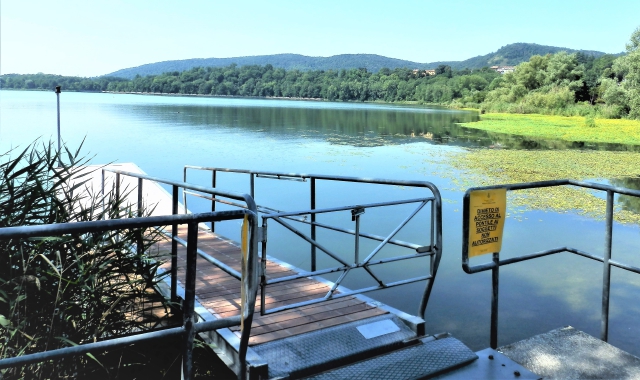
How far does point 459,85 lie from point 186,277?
104 meters

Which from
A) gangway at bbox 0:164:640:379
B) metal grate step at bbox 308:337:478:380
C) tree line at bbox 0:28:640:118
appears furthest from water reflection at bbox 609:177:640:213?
tree line at bbox 0:28:640:118

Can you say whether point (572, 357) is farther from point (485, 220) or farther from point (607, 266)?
point (485, 220)

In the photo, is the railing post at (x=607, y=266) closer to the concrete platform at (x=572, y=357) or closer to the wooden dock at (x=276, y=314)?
the concrete platform at (x=572, y=357)

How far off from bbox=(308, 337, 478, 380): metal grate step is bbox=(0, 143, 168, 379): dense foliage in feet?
3.81

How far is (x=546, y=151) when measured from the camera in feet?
72.6

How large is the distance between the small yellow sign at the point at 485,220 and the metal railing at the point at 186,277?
4.50 feet

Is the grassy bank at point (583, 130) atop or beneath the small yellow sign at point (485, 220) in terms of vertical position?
A: atop

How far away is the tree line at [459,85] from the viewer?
43.2 metres

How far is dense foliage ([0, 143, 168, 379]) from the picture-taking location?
2.63 metres

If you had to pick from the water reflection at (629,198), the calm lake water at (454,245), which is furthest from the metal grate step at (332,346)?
the water reflection at (629,198)

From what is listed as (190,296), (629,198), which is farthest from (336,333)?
(629,198)

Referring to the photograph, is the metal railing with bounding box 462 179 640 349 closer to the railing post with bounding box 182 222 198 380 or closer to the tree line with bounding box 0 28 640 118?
the railing post with bounding box 182 222 198 380

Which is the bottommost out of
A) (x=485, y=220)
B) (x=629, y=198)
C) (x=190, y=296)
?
(x=629, y=198)

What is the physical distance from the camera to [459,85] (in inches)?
3971
